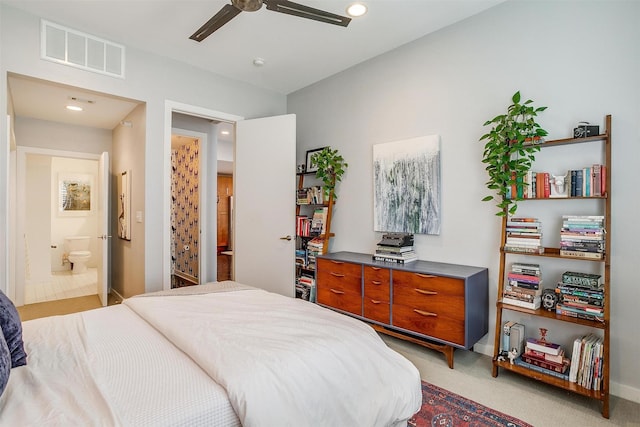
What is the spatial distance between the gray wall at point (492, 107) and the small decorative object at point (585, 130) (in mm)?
128

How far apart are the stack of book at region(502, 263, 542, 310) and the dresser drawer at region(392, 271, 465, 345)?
33 cm

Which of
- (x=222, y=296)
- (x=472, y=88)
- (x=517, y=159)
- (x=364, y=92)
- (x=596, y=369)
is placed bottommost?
(x=596, y=369)

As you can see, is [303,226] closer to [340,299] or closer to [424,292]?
[340,299]

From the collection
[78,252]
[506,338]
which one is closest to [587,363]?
[506,338]

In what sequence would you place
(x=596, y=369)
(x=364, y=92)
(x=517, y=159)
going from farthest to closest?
(x=364, y=92) < (x=517, y=159) < (x=596, y=369)

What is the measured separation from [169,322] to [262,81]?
3140 millimetres

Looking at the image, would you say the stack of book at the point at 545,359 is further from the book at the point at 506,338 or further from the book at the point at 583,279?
the book at the point at 583,279

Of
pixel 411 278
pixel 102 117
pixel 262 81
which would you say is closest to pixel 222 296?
pixel 411 278

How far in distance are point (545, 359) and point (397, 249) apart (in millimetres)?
1261

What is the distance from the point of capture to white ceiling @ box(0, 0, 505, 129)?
2.52 m

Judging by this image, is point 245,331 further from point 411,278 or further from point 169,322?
point 411,278

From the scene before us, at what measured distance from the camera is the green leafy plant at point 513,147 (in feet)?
7.33

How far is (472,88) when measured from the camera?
2.71 meters

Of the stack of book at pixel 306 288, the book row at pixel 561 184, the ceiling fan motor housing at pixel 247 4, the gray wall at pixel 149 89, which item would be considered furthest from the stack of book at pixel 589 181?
the gray wall at pixel 149 89
